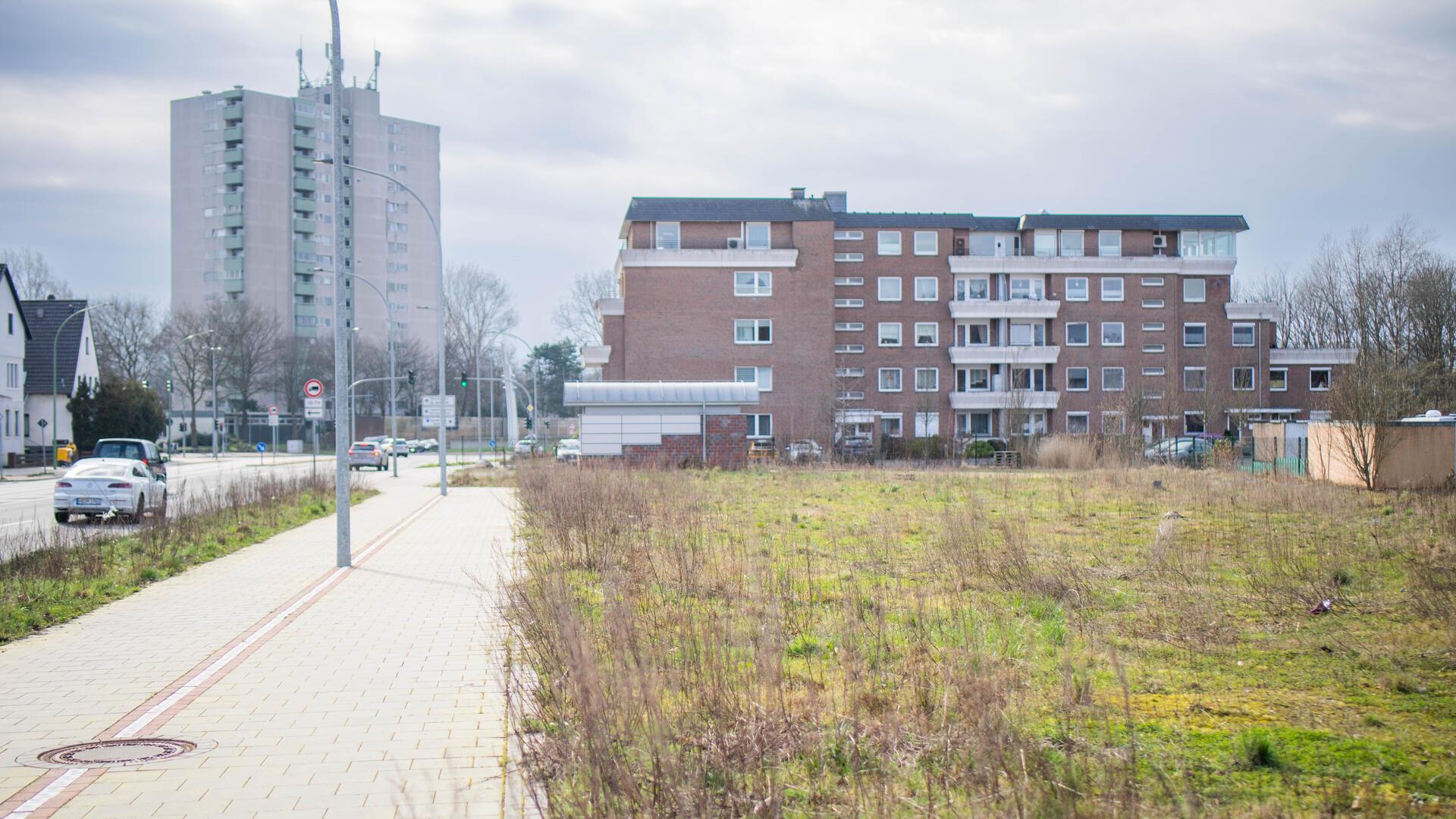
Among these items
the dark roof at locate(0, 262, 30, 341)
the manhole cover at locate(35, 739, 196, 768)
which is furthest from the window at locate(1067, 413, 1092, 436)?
the manhole cover at locate(35, 739, 196, 768)

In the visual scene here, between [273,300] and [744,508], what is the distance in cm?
9722

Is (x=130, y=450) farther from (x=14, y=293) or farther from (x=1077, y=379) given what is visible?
(x=1077, y=379)

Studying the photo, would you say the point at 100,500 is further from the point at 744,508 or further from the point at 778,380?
the point at 778,380

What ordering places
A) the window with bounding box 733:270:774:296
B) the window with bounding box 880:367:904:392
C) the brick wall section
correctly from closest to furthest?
the brick wall section < the window with bounding box 733:270:774:296 < the window with bounding box 880:367:904:392

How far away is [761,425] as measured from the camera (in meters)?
62.5

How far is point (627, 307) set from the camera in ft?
201

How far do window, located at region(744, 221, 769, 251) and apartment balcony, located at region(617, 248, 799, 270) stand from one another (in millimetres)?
771

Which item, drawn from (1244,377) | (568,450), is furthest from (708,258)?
(1244,377)

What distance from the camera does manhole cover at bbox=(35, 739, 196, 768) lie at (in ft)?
20.1

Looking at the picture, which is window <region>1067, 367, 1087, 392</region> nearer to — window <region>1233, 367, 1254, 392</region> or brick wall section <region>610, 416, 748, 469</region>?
window <region>1233, 367, 1254, 392</region>

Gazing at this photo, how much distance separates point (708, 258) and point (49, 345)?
4030 cm

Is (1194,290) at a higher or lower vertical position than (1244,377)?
higher

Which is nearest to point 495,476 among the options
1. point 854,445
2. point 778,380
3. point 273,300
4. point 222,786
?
point 854,445

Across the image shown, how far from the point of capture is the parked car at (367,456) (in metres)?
54.6
